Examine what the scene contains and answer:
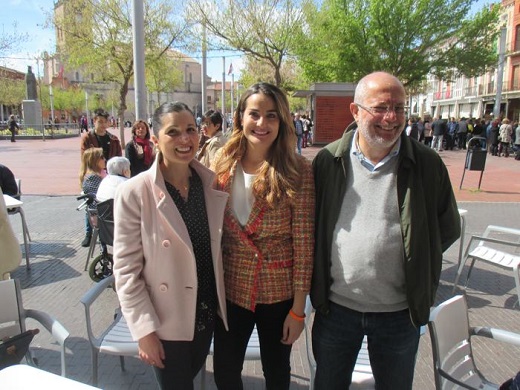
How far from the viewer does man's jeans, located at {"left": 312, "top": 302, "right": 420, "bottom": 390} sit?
6.09 ft

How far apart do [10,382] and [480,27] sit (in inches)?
1041

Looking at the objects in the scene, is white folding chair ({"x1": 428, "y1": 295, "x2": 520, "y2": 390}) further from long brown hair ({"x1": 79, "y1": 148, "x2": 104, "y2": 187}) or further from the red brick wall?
the red brick wall

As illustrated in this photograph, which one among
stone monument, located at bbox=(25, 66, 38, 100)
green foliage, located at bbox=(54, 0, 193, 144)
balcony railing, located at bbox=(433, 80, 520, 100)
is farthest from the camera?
balcony railing, located at bbox=(433, 80, 520, 100)

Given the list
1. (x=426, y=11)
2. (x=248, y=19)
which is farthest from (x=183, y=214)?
(x=426, y=11)

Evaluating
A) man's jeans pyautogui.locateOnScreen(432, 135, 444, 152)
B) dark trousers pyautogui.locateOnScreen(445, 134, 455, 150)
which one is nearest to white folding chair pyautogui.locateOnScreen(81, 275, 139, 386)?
man's jeans pyautogui.locateOnScreen(432, 135, 444, 152)

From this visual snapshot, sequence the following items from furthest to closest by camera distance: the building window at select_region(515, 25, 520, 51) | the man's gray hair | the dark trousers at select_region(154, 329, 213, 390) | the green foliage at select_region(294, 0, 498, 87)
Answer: the building window at select_region(515, 25, 520, 51), the green foliage at select_region(294, 0, 498, 87), the man's gray hair, the dark trousers at select_region(154, 329, 213, 390)

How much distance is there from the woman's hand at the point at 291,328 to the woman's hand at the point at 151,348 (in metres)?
0.57

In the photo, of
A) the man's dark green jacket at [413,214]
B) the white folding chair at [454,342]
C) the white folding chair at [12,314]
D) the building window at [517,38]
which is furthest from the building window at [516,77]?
the white folding chair at [12,314]

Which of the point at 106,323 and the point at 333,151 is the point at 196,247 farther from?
the point at 106,323

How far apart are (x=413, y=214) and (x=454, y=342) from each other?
980 millimetres

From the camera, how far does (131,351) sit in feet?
7.92

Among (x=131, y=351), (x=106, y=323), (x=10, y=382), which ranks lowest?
(x=106, y=323)

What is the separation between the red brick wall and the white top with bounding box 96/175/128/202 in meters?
16.7

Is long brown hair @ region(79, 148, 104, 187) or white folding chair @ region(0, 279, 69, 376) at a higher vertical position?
long brown hair @ region(79, 148, 104, 187)
